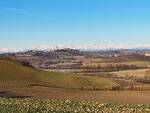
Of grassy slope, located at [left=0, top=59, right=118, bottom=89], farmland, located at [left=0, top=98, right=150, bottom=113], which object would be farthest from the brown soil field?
grassy slope, located at [left=0, top=59, right=118, bottom=89]

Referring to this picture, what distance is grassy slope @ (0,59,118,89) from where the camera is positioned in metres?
91.9

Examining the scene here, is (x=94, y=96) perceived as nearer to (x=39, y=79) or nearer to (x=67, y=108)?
(x=67, y=108)

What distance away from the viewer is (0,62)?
104438 millimetres

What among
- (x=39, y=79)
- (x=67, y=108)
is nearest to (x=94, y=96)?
(x=67, y=108)

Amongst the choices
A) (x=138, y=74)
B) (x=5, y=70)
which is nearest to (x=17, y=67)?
(x=5, y=70)

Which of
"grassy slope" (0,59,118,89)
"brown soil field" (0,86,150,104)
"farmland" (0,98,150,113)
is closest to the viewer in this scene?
"farmland" (0,98,150,113)

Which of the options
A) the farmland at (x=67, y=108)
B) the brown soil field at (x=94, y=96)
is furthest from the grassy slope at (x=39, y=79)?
the farmland at (x=67, y=108)

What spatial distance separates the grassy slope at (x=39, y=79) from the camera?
9188cm

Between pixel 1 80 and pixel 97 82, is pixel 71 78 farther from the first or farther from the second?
pixel 1 80

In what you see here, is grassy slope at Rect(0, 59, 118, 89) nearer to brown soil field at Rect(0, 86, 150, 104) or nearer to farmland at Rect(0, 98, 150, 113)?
brown soil field at Rect(0, 86, 150, 104)

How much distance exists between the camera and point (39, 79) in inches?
3888

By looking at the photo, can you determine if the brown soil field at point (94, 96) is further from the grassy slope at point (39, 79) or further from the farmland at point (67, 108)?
the grassy slope at point (39, 79)

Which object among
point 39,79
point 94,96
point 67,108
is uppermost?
point 67,108

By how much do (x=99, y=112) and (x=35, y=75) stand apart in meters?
71.4
